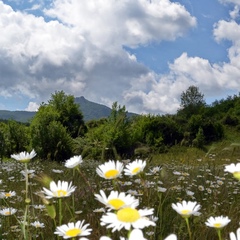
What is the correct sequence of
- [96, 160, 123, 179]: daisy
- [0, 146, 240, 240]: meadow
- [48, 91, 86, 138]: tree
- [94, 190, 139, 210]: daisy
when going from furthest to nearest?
[48, 91, 86, 138]: tree < [0, 146, 240, 240]: meadow < [96, 160, 123, 179]: daisy < [94, 190, 139, 210]: daisy

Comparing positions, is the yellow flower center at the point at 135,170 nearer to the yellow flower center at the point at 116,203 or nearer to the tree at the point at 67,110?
the yellow flower center at the point at 116,203

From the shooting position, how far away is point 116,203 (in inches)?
56.9

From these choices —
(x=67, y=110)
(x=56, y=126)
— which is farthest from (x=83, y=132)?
(x=67, y=110)

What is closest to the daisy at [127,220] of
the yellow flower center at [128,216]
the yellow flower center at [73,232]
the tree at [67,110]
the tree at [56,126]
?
the yellow flower center at [128,216]

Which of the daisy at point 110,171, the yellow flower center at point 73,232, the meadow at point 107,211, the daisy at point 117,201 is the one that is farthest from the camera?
the meadow at point 107,211

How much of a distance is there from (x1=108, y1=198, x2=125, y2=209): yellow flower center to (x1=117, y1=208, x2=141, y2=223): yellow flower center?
0.34ft

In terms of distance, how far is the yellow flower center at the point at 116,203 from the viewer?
1.40m

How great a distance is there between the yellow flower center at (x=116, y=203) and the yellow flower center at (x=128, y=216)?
103 millimetres

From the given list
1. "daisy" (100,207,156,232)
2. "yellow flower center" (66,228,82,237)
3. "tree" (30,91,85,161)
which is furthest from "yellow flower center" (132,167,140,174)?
"tree" (30,91,85,161)

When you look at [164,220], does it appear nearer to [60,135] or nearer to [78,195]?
[78,195]

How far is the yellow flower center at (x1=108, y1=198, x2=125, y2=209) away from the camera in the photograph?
1404 millimetres

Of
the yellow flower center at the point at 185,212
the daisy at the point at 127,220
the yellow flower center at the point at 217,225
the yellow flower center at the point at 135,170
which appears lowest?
the yellow flower center at the point at 217,225

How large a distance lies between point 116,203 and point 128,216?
7.9 inches

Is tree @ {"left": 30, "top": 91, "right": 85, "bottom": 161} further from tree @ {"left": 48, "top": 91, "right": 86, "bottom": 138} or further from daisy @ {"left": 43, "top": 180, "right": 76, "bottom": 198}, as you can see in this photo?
daisy @ {"left": 43, "top": 180, "right": 76, "bottom": 198}
